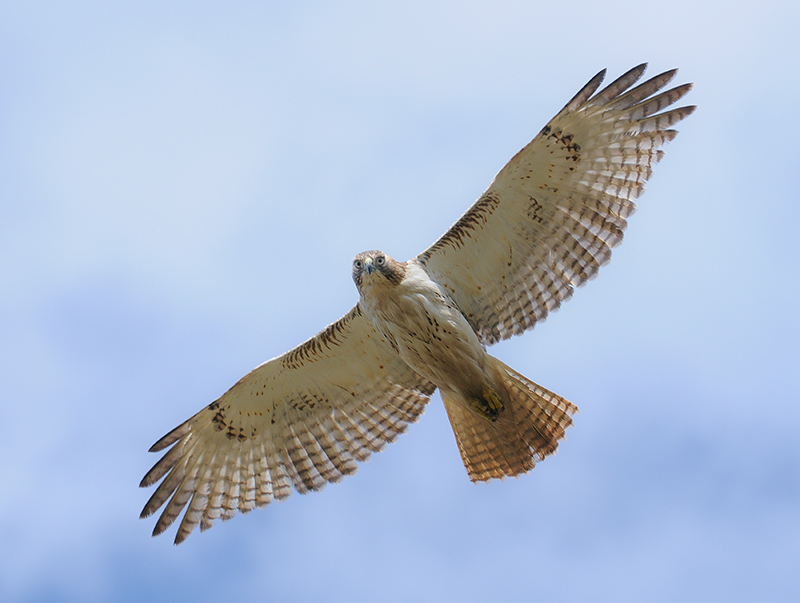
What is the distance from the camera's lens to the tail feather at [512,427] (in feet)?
29.2

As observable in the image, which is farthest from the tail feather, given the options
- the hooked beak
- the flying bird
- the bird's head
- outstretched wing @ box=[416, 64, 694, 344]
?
the hooked beak

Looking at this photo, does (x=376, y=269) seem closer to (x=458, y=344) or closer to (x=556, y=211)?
(x=458, y=344)

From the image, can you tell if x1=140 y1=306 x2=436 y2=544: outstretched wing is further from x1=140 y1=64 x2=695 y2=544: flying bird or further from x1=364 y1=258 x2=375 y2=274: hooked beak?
x1=364 y1=258 x2=375 y2=274: hooked beak

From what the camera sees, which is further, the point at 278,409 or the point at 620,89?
the point at 278,409

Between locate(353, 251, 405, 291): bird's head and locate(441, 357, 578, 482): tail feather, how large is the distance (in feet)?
4.84

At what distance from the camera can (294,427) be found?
9758 millimetres

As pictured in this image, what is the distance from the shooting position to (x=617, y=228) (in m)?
8.59

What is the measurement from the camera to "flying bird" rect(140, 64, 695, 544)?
8508 millimetres

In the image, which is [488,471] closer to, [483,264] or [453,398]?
[453,398]

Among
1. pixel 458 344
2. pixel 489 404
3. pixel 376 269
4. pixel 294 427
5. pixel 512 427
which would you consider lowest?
pixel 512 427

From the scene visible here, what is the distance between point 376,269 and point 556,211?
210 cm

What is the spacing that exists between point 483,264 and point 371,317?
142cm

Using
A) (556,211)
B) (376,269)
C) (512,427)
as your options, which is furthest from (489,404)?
(556,211)

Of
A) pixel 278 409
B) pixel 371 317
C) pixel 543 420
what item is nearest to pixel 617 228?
pixel 543 420
